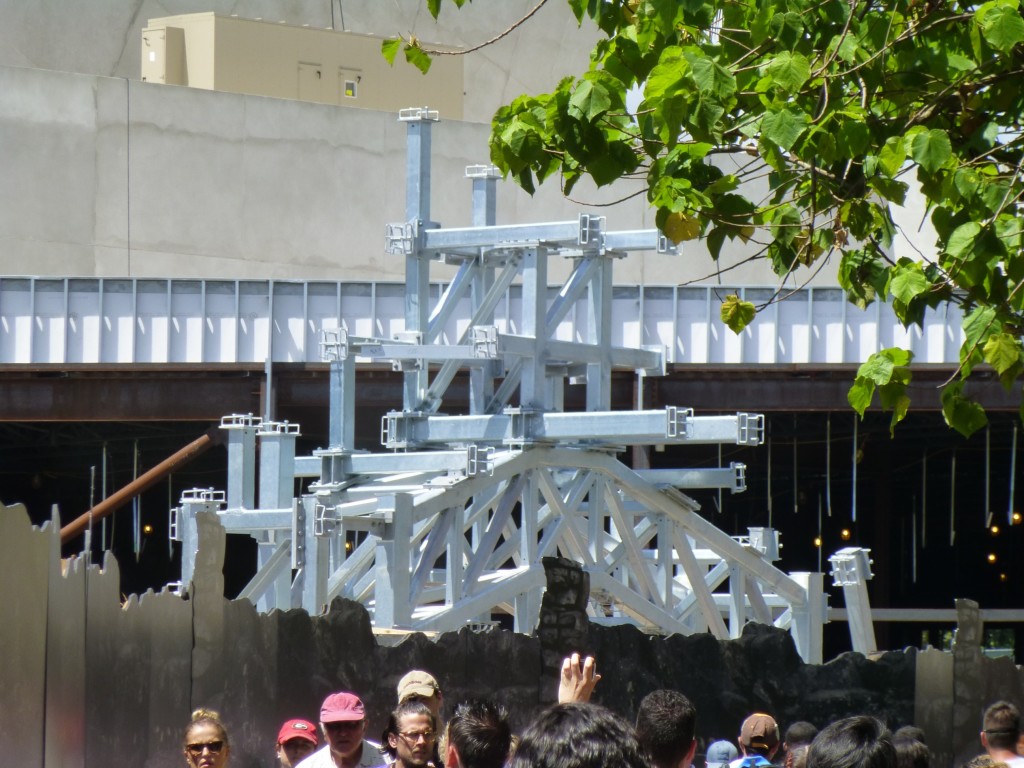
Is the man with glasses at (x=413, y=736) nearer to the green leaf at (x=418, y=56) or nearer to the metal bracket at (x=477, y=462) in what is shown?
the green leaf at (x=418, y=56)

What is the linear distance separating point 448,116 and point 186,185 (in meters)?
7.72

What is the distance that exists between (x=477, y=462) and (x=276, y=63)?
24.4 meters

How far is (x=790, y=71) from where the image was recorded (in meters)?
9.32

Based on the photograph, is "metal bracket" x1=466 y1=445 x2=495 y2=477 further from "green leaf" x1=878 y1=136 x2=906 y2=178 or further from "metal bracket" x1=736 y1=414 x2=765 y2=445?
"green leaf" x1=878 y1=136 x2=906 y2=178

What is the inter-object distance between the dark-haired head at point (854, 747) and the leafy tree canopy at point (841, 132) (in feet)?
10.5

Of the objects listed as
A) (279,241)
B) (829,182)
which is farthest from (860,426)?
(829,182)

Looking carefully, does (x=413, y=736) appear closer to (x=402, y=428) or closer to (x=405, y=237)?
(x=402, y=428)

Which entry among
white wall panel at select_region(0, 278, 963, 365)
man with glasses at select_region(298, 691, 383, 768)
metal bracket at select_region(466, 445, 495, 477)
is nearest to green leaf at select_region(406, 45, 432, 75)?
man with glasses at select_region(298, 691, 383, 768)

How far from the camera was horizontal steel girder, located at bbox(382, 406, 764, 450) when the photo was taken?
2002 centimetres

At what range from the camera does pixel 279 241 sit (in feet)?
135

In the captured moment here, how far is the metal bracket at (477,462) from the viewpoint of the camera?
65.0 feet

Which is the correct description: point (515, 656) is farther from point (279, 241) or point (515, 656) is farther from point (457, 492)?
point (279, 241)

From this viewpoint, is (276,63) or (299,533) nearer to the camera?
(299,533)

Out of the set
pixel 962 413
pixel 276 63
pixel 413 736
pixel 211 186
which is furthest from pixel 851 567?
pixel 276 63
